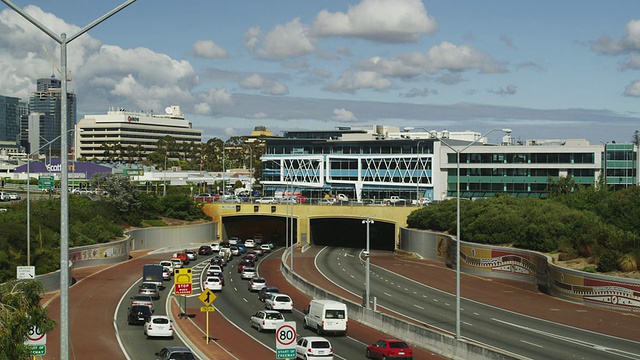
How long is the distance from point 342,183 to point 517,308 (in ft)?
292

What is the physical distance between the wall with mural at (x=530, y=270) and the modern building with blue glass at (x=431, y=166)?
25.5 meters

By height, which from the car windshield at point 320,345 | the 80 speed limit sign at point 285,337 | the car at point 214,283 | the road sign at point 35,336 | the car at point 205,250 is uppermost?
the road sign at point 35,336

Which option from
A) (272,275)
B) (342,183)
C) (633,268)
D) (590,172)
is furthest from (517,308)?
(342,183)

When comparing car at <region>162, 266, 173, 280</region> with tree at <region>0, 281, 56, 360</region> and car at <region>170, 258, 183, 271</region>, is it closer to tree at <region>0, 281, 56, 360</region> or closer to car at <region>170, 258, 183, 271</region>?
car at <region>170, 258, 183, 271</region>

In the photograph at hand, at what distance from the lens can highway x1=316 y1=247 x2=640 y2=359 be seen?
38.9 meters

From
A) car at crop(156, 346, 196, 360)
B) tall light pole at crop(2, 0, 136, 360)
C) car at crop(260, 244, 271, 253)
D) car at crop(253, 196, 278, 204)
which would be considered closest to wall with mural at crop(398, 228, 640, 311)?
car at crop(260, 244, 271, 253)

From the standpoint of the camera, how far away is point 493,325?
4688 cm

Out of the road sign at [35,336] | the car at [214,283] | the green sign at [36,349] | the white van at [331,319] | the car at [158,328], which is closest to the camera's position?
the green sign at [36,349]

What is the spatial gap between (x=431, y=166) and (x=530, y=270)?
2537 inches

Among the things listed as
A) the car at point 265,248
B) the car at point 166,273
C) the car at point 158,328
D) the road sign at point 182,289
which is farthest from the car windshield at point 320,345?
the car at point 265,248

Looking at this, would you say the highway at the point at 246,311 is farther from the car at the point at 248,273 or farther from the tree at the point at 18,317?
the tree at the point at 18,317

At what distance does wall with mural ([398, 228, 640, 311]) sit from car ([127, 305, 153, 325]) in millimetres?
28809

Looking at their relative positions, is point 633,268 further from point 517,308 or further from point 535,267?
point 535,267

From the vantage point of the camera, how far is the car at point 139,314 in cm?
Answer: 4697
